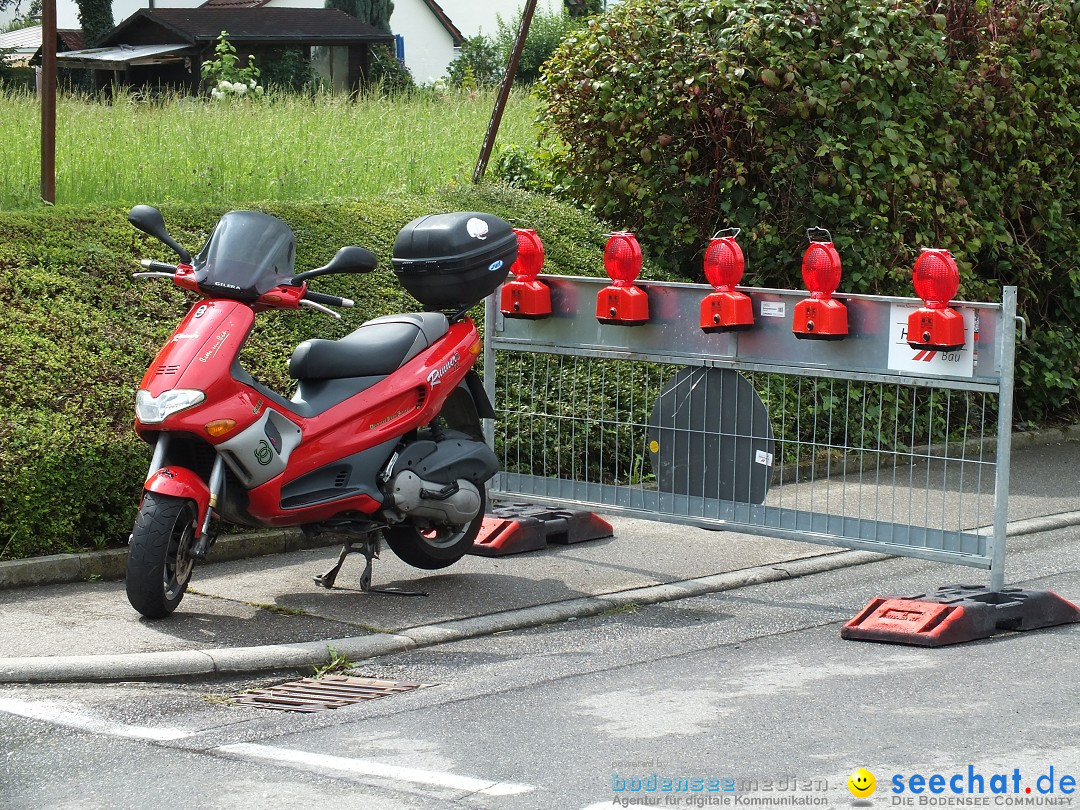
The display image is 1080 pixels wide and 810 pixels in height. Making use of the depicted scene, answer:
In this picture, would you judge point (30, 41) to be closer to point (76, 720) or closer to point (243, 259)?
point (243, 259)

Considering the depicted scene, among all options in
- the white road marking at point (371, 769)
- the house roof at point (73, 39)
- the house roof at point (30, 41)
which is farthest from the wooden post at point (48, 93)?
the house roof at point (73, 39)

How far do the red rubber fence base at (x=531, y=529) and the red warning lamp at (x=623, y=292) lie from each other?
1165 millimetres

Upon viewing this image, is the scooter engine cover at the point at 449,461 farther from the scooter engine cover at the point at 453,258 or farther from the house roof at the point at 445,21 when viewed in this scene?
the house roof at the point at 445,21

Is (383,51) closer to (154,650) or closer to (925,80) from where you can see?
(925,80)

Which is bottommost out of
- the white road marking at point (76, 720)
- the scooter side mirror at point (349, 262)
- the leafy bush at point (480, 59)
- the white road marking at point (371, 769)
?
the white road marking at point (76, 720)

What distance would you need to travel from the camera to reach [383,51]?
4972cm

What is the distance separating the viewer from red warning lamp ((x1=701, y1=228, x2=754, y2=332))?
22.0 ft

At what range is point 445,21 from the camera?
58.6 metres

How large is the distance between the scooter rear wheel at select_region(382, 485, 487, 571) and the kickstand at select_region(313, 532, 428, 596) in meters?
0.13

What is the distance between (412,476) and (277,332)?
2.39m

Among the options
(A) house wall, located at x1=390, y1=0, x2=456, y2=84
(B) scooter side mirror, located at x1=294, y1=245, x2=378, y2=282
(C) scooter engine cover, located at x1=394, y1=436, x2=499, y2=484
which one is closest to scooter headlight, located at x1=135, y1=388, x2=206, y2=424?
(B) scooter side mirror, located at x1=294, y1=245, x2=378, y2=282

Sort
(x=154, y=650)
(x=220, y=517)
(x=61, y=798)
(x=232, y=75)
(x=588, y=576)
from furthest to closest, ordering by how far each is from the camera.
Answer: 1. (x=232, y=75)
2. (x=588, y=576)
3. (x=220, y=517)
4. (x=154, y=650)
5. (x=61, y=798)

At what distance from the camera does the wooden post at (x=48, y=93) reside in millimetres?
9133

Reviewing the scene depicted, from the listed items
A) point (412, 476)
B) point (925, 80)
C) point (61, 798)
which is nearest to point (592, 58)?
point (925, 80)
